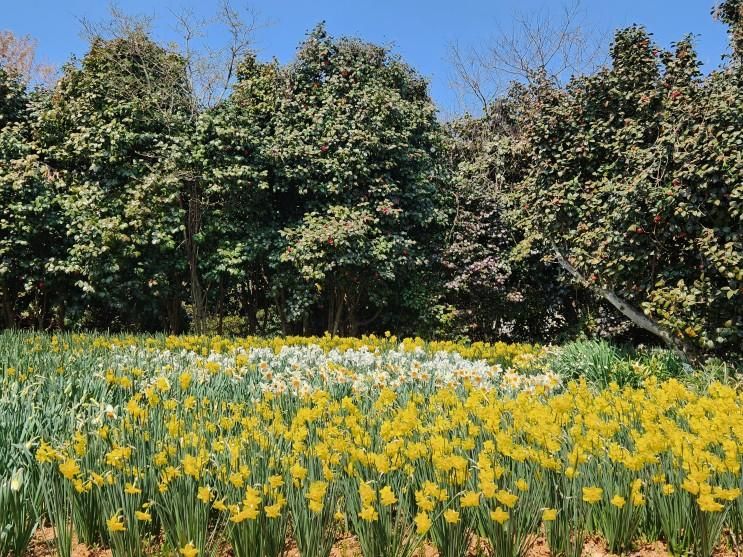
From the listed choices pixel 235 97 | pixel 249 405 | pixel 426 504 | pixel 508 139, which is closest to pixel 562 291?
pixel 508 139

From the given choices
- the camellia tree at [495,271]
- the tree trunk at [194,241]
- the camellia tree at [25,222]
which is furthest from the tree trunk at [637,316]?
the camellia tree at [25,222]

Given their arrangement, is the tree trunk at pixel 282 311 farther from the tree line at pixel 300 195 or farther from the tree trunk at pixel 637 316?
the tree trunk at pixel 637 316

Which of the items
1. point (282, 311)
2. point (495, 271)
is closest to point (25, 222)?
point (282, 311)

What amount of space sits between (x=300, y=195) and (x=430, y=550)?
374 inches

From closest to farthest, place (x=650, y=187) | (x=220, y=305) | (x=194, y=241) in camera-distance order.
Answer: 1. (x=650, y=187)
2. (x=194, y=241)
3. (x=220, y=305)

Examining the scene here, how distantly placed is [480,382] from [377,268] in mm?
6156

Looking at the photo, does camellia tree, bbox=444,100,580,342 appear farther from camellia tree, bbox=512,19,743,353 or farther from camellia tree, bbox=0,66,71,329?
camellia tree, bbox=0,66,71,329

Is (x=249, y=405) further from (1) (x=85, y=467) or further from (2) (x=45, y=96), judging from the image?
(2) (x=45, y=96)

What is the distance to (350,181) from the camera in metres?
10.7

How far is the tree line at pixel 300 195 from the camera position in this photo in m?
8.52

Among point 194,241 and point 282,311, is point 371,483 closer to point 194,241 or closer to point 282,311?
point 194,241

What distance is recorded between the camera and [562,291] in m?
11.2

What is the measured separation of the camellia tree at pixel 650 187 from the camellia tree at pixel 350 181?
9.66 feet

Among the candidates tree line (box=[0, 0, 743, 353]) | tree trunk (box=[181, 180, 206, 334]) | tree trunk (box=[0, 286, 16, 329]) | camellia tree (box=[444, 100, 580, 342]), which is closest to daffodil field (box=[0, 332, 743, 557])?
tree line (box=[0, 0, 743, 353])
